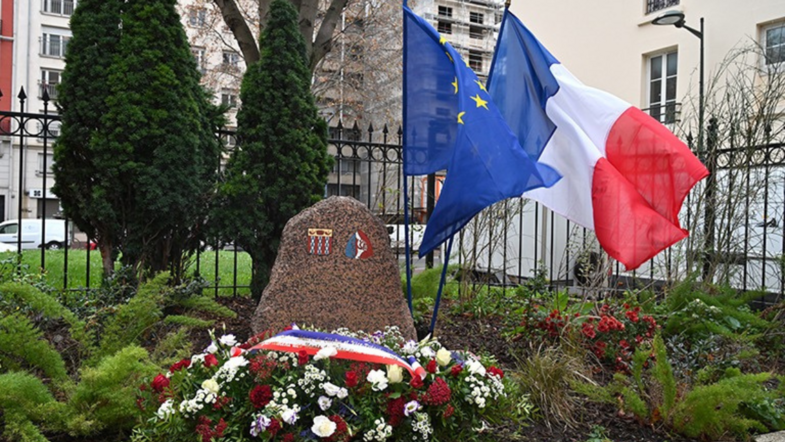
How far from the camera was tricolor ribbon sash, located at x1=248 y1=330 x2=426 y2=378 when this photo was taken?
3111 millimetres

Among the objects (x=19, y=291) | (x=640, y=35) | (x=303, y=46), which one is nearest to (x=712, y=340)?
(x=303, y=46)

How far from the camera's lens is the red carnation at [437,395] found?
2.99 m

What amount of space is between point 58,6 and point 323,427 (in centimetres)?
3740

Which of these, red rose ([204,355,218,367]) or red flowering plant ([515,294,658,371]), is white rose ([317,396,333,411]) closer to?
red rose ([204,355,218,367])

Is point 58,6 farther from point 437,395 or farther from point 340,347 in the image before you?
point 437,395

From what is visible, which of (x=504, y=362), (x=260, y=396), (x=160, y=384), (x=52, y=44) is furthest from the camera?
(x=52, y=44)

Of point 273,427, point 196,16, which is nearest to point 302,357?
point 273,427

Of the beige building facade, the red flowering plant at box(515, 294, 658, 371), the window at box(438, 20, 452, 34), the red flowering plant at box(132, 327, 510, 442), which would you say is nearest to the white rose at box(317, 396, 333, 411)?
the red flowering plant at box(132, 327, 510, 442)

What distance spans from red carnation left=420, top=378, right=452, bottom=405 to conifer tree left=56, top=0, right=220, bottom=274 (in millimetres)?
3545

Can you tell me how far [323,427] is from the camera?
108 inches

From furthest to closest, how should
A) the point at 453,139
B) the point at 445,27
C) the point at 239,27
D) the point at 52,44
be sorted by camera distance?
the point at 445,27 → the point at 52,44 → the point at 239,27 → the point at 453,139

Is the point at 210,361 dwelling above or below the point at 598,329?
above

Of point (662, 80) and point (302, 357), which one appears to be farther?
point (662, 80)

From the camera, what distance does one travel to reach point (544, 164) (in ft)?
16.6
